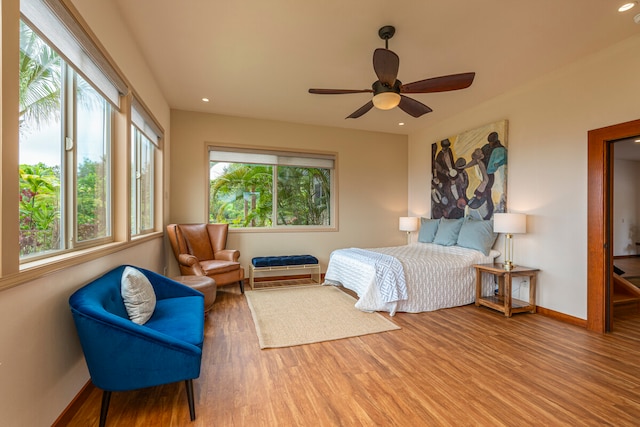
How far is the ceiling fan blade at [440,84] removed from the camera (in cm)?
261

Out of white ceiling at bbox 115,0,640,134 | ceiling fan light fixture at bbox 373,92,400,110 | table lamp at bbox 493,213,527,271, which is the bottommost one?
table lamp at bbox 493,213,527,271

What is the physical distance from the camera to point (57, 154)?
1766 mm

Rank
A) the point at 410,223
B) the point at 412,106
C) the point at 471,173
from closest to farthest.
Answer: the point at 412,106 → the point at 471,173 → the point at 410,223

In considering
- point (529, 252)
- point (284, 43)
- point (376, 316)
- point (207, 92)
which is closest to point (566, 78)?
point (529, 252)

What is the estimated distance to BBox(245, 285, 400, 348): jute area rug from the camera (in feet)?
9.32

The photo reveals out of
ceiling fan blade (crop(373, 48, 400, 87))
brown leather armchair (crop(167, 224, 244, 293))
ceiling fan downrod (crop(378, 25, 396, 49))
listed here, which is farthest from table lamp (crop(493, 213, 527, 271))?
brown leather armchair (crop(167, 224, 244, 293))

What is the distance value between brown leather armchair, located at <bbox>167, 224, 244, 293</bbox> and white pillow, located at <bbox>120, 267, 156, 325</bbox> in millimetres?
1606

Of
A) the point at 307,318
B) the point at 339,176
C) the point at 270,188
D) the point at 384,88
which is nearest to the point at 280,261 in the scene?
the point at 270,188

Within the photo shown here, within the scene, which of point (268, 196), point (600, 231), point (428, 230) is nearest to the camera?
point (600, 231)

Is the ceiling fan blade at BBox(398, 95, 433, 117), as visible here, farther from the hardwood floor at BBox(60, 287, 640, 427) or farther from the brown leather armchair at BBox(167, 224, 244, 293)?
the brown leather armchair at BBox(167, 224, 244, 293)

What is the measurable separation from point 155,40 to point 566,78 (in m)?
4.32

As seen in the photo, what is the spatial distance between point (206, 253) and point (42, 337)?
3.02 m

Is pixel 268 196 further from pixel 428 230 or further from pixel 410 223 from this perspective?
pixel 428 230

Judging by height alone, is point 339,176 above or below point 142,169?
above
